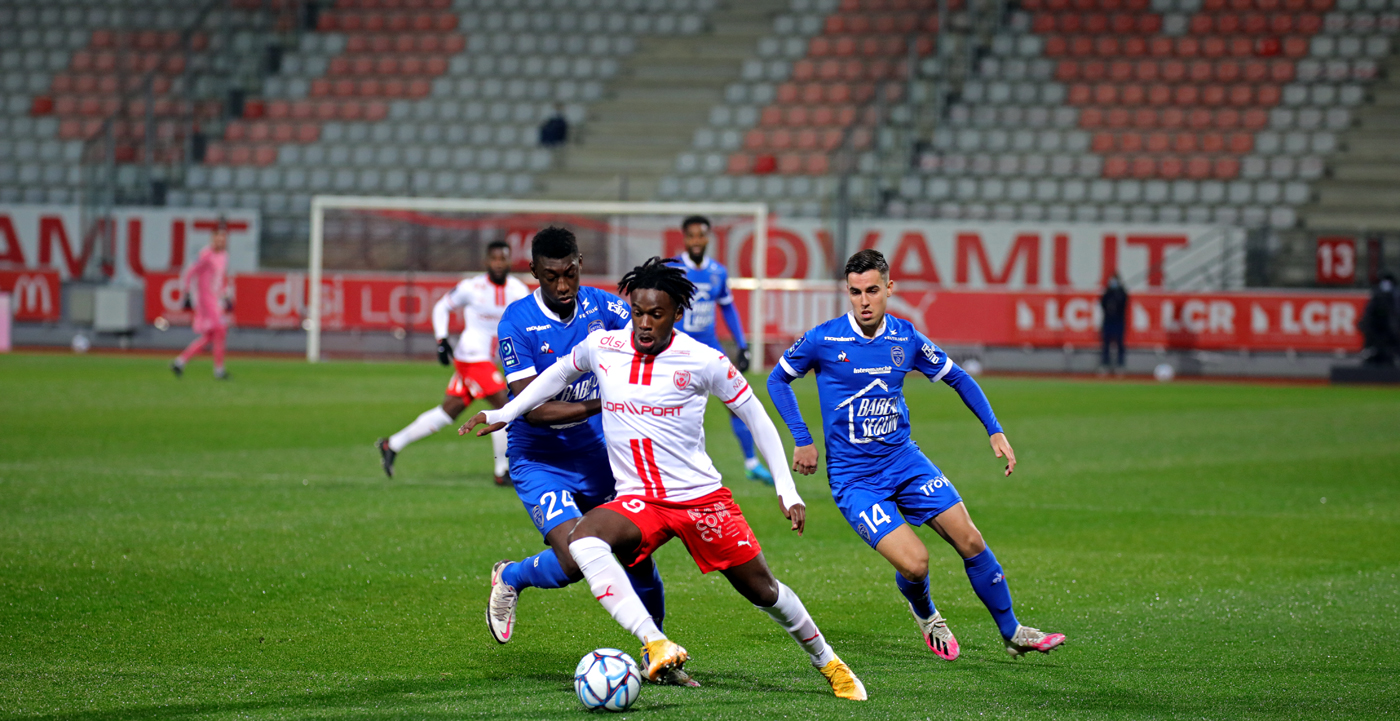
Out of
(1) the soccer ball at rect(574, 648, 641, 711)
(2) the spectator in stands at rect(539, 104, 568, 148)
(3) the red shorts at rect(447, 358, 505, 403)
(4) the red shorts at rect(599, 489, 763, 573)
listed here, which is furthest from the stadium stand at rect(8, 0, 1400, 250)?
(1) the soccer ball at rect(574, 648, 641, 711)

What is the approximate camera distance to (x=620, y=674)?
5406 millimetres

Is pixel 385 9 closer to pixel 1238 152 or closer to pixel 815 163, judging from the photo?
pixel 815 163

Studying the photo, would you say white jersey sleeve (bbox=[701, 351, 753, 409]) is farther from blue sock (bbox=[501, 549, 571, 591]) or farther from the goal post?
the goal post

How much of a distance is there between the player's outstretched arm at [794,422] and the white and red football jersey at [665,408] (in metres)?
0.61

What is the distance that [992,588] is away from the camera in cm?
644

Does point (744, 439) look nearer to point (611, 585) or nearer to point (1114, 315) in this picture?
point (611, 585)

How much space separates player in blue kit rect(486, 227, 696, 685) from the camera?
20.2ft

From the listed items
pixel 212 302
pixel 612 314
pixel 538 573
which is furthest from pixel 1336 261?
pixel 538 573

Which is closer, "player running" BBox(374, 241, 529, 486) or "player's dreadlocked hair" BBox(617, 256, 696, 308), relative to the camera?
"player's dreadlocked hair" BBox(617, 256, 696, 308)

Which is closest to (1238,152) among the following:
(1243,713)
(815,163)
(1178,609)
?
(815,163)

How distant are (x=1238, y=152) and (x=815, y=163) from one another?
28.6 feet

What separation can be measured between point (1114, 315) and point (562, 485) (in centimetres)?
2151

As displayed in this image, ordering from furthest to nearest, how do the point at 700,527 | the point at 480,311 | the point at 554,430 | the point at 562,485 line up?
1. the point at 480,311
2. the point at 554,430
3. the point at 562,485
4. the point at 700,527

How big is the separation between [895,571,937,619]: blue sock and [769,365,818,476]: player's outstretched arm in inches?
25.6
